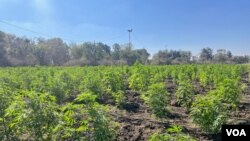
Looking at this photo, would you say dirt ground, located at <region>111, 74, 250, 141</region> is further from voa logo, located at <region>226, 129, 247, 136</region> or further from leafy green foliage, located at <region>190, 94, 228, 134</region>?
voa logo, located at <region>226, 129, 247, 136</region>

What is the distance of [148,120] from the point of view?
10742 mm

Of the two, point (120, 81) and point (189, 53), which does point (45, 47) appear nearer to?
point (189, 53)

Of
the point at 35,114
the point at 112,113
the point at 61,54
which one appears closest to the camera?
the point at 35,114

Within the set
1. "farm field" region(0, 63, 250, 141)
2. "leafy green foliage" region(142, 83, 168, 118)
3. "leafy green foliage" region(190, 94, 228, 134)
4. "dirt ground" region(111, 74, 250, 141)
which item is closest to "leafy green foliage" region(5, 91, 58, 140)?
"farm field" region(0, 63, 250, 141)

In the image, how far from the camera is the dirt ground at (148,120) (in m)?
8.87

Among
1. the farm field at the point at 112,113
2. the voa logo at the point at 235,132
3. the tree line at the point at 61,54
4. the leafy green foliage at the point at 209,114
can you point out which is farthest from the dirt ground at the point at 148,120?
the tree line at the point at 61,54

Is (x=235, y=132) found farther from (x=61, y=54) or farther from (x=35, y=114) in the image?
(x=61, y=54)

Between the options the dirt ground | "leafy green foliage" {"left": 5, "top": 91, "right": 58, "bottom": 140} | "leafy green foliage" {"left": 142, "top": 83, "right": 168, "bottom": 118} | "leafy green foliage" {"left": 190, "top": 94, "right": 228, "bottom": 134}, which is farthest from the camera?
"leafy green foliage" {"left": 142, "top": 83, "right": 168, "bottom": 118}

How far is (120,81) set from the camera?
15.5 meters

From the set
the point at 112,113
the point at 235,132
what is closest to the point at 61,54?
the point at 112,113

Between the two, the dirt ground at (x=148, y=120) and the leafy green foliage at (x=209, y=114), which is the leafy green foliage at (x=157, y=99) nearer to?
the dirt ground at (x=148, y=120)

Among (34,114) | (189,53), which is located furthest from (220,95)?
(189,53)

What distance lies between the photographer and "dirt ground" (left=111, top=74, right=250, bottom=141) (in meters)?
8.87

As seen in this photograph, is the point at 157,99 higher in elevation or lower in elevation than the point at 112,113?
higher
